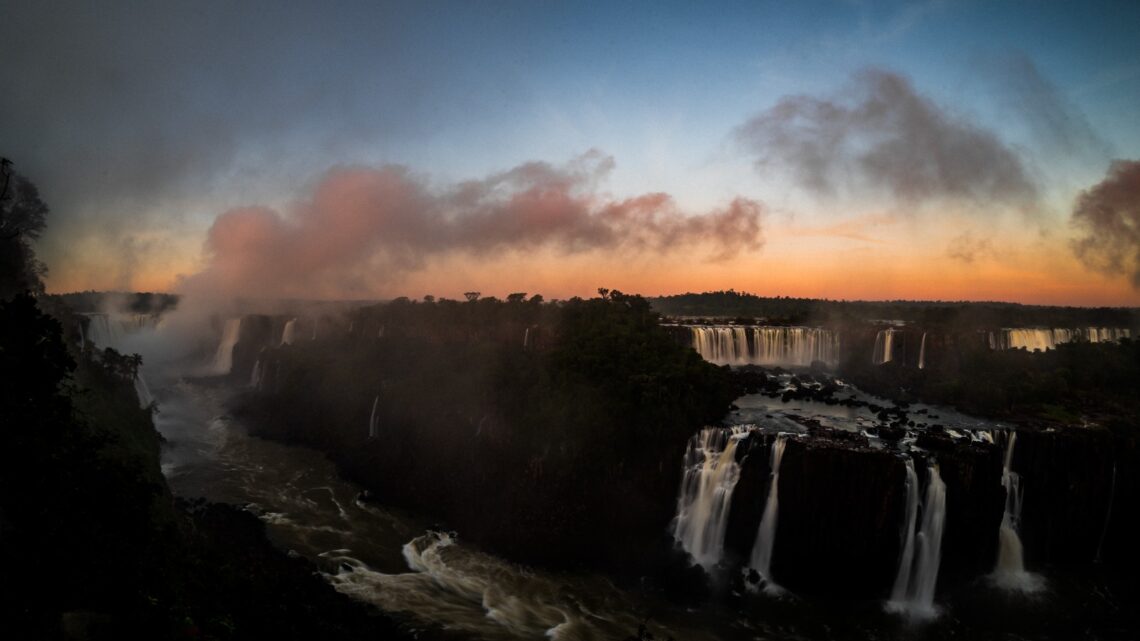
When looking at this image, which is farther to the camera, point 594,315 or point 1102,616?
point 594,315

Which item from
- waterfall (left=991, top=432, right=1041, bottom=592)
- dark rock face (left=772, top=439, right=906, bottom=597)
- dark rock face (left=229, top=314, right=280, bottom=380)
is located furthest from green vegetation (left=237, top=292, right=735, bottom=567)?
dark rock face (left=229, top=314, right=280, bottom=380)

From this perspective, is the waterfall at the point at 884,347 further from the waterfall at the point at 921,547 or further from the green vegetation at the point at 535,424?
the waterfall at the point at 921,547

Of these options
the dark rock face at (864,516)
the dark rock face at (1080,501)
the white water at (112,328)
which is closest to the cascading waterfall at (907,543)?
the dark rock face at (864,516)

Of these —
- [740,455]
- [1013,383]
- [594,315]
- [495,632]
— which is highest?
[594,315]

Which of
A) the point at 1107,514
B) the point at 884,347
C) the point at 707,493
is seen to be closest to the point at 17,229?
the point at 707,493

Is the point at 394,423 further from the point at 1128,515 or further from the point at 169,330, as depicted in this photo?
the point at 169,330

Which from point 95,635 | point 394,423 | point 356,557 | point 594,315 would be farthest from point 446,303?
point 95,635

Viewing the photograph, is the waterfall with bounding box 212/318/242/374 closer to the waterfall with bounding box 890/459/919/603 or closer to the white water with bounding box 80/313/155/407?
the white water with bounding box 80/313/155/407
